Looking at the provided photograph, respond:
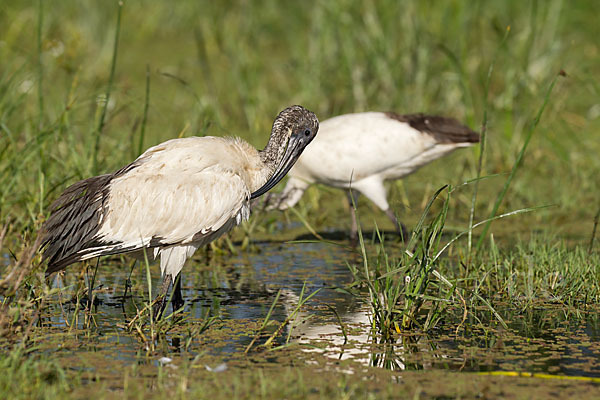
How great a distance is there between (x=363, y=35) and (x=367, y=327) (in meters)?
4.50

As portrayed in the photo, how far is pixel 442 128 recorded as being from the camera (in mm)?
6957

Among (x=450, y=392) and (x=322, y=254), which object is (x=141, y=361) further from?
(x=322, y=254)

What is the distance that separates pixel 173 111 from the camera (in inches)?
393

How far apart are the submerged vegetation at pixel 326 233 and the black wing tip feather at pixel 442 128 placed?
0.38 meters

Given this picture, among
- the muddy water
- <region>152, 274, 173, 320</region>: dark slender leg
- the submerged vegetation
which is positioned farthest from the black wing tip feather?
<region>152, 274, 173, 320</region>: dark slender leg

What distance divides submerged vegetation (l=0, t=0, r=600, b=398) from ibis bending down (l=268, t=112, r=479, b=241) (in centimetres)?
37

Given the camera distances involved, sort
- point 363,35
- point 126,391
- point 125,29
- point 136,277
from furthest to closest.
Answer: point 125,29 < point 363,35 < point 136,277 < point 126,391

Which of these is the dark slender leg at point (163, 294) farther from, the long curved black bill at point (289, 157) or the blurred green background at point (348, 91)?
the blurred green background at point (348, 91)

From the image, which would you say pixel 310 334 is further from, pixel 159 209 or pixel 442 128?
pixel 442 128

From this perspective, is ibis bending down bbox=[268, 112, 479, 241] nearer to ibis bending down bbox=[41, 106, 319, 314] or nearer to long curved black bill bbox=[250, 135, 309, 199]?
long curved black bill bbox=[250, 135, 309, 199]

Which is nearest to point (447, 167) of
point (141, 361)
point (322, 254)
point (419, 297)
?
point (322, 254)

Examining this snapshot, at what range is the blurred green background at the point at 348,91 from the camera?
21.8 ft

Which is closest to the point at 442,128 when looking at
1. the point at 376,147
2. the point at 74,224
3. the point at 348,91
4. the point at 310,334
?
the point at 376,147

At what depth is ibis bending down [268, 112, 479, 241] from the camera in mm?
6855
